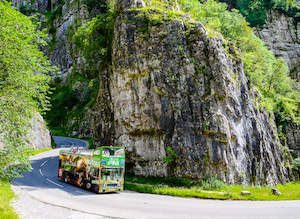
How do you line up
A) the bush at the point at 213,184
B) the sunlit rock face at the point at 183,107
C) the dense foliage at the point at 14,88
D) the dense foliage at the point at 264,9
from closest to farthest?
1. the dense foliage at the point at 14,88
2. the bush at the point at 213,184
3. the sunlit rock face at the point at 183,107
4. the dense foliage at the point at 264,9

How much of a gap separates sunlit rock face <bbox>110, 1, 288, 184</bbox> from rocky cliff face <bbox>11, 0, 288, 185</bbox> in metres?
0.09

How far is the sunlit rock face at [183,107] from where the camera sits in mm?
18953

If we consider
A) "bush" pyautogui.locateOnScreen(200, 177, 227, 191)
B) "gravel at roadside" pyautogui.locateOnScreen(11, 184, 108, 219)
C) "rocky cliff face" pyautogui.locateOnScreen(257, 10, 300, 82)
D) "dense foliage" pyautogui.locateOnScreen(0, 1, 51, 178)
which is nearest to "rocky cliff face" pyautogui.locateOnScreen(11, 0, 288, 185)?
"bush" pyautogui.locateOnScreen(200, 177, 227, 191)

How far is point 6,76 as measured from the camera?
37.7 feet

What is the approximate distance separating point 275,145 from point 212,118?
12479mm

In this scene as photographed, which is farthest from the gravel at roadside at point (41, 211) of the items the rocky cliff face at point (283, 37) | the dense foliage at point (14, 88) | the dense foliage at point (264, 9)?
the dense foliage at point (264, 9)

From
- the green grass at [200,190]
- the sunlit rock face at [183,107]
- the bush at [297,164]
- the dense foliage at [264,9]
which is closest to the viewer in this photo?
the green grass at [200,190]

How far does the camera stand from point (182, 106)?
786 inches

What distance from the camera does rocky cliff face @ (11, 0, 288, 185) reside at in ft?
62.3

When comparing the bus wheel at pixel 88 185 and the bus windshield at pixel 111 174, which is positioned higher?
the bus windshield at pixel 111 174

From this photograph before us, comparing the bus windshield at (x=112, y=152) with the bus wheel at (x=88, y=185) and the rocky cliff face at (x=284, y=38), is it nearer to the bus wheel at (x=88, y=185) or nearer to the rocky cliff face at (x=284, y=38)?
the bus wheel at (x=88, y=185)

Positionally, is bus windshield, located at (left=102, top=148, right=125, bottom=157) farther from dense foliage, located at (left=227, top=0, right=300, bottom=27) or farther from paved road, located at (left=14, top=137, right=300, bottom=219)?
dense foliage, located at (left=227, top=0, right=300, bottom=27)

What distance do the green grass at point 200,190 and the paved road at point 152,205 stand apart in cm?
90

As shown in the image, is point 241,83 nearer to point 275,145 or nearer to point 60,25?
point 275,145
